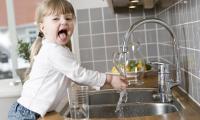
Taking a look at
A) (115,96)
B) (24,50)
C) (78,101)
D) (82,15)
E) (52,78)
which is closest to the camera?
(78,101)

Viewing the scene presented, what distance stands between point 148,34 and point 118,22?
0.71 feet

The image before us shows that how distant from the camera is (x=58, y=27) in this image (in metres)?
1.34

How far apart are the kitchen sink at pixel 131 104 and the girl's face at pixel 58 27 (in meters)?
0.28

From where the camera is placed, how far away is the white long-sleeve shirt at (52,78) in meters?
1.27

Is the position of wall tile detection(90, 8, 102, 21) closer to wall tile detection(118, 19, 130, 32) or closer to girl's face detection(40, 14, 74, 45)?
wall tile detection(118, 19, 130, 32)

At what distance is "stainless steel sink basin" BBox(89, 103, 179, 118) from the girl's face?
39cm

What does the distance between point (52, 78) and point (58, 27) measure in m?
0.19

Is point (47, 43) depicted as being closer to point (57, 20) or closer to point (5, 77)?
point (57, 20)

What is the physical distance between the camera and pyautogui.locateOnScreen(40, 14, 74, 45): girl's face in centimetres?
134

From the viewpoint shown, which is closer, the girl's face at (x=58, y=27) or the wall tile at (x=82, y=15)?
the girl's face at (x=58, y=27)

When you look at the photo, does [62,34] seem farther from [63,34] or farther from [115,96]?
[115,96]

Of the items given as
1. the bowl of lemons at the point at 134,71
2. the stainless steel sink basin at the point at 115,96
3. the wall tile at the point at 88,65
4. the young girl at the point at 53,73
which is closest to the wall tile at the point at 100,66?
the wall tile at the point at 88,65

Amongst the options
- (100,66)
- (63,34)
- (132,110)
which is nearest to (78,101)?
(63,34)

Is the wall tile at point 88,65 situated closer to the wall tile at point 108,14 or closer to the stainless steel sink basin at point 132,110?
the wall tile at point 108,14
